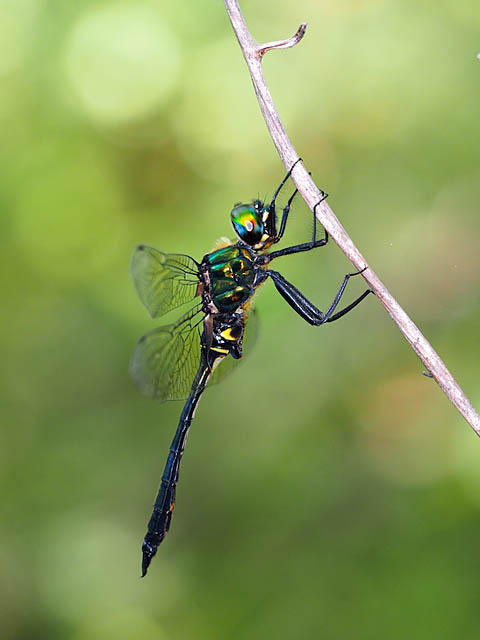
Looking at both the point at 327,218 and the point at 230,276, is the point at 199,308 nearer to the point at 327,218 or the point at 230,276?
the point at 230,276

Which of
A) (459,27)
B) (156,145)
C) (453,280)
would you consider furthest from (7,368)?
(459,27)

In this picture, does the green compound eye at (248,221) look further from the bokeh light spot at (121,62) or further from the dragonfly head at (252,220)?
the bokeh light spot at (121,62)

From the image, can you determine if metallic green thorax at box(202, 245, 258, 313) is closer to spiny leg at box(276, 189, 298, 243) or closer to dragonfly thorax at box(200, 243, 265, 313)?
dragonfly thorax at box(200, 243, 265, 313)

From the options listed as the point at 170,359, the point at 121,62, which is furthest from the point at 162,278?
the point at 121,62

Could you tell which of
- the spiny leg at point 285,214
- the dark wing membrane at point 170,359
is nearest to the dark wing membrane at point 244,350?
the dark wing membrane at point 170,359

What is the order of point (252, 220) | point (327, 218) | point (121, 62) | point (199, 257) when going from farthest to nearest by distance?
point (121, 62)
point (199, 257)
point (252, 220)
point (327, 218)

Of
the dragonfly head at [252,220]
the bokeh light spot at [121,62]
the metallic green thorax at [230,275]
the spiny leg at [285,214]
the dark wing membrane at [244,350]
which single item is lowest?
the dark wing membrane at [244,350]

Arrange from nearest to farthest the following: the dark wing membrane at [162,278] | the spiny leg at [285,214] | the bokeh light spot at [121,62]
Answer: the spiny leg at [285,214], the dark wing membrane at [162,278], the bokeh light spot at [121,62]
